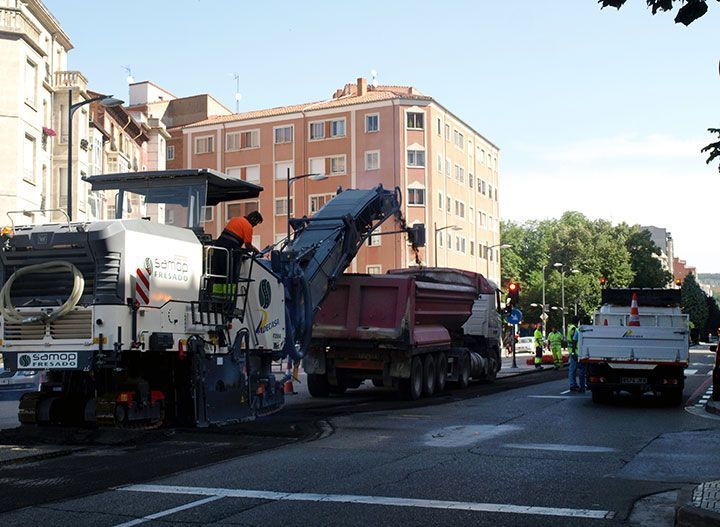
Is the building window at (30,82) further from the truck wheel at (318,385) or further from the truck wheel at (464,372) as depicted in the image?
the truck wheel at (318,385)

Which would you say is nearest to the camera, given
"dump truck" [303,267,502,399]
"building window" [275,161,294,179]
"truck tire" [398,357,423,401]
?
"dump truck" [303,267,502,399]

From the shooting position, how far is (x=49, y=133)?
140ft

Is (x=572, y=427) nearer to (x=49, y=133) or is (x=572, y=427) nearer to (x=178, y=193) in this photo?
(x=178, y=193)

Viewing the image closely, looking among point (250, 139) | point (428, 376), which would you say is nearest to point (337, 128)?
point (250, 139)

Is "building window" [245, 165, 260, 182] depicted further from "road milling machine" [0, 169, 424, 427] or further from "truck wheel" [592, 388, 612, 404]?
"road milling machine" [0, 169, 424, 427]

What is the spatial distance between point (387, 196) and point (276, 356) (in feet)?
20.5

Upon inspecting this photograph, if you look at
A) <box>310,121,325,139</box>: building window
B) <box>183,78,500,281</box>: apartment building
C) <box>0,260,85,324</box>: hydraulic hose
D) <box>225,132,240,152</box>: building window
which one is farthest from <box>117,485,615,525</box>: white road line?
<box>225,132,240,152</box>: building window

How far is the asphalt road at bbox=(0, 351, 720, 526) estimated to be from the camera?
7551 millimetres

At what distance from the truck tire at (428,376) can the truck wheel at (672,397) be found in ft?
16.1

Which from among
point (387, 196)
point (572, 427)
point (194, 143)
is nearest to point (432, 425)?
point (572, 427)

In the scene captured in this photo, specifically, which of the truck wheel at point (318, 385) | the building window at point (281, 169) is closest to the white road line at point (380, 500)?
the truck wheel at point (318, 385)

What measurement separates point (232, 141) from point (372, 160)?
1200 cm

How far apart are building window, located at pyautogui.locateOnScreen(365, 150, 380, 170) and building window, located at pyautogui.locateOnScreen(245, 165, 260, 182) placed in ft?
29.0

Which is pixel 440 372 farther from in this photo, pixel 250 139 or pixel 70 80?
pixel 250 139
